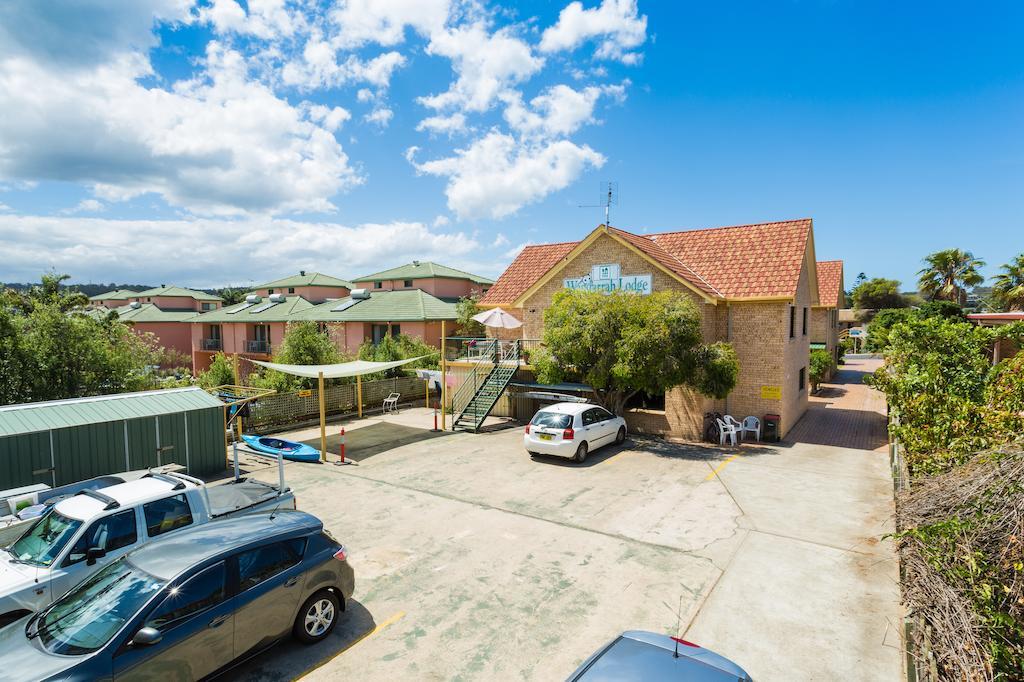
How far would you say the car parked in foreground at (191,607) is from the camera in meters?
4.80

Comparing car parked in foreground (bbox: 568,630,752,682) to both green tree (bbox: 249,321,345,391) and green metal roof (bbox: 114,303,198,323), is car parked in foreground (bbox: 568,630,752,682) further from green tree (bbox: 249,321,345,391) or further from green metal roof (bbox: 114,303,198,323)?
green metal roof (bbox: 114,303,198,323)

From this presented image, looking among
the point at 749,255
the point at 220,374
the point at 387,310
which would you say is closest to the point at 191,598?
the point at 749,255

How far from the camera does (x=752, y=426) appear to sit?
18.4 meters

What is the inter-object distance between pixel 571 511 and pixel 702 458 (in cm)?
652

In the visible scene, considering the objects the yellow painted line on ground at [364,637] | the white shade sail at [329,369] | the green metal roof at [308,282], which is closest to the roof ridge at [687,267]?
the white shade sail at [329,369]

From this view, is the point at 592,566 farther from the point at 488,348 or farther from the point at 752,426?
the point at 488,348

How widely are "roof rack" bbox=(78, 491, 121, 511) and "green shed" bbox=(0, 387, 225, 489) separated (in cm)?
446

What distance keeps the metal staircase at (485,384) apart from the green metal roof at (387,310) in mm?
10147

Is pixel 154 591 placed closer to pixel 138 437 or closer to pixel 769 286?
pixel 138 437

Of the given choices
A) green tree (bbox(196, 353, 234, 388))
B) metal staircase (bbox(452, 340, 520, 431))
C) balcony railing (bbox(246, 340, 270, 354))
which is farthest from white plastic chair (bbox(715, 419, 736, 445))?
balcony railing (bbox(246, 340, 270, 354))

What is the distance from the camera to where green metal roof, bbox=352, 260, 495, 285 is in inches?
1699

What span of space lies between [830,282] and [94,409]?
127 ft

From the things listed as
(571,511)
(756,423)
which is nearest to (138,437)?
(571,511)

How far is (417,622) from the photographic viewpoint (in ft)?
23.4
